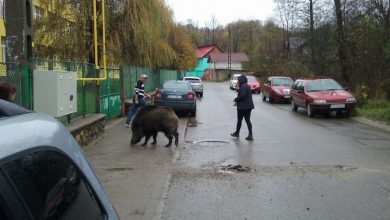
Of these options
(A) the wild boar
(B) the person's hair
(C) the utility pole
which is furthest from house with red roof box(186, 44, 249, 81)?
(B) the person's hair

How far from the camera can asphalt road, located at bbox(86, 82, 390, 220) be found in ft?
22.1

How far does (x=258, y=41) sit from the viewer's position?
125 metres

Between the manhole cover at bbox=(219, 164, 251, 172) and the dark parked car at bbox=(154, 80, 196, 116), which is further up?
the dark parked car at bbox=(154, 80, 196, 116)

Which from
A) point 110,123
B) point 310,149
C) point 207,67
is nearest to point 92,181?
point 310,149

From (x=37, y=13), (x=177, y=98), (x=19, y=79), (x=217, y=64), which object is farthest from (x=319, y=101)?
(x=217, y=64)

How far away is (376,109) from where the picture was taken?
68.5 feet

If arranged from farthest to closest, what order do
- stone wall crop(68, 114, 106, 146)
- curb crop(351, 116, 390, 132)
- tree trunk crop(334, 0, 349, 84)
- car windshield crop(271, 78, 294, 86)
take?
1. car windshield crop(271, 78, 294, 86)
2. tree trunk crop(334, 0, 349, 84)
3. curb crop(351, 116, 390, 132)
4. stone wall crop(68, 114, 106, 146)

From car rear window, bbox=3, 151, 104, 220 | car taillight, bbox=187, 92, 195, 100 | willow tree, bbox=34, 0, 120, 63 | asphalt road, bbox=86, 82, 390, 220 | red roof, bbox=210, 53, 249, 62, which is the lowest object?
asphalt road, bbox=86, 82, 390, 220

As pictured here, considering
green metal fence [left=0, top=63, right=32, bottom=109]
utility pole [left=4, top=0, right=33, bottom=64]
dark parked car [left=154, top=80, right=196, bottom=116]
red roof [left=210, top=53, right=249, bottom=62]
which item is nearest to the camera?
green metal fence [left=0, top=63, right=32, bottom=109]

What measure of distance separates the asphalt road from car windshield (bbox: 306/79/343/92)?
678 centimetres

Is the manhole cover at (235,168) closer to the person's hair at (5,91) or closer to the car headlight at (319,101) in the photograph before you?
the person's hair at (5,91)

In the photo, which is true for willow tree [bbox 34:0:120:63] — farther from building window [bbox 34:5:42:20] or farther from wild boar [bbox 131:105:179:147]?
wild boar [bbox 131:105:179:147]

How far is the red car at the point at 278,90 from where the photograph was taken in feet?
101

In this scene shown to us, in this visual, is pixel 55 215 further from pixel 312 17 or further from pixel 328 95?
pixel 312 17
